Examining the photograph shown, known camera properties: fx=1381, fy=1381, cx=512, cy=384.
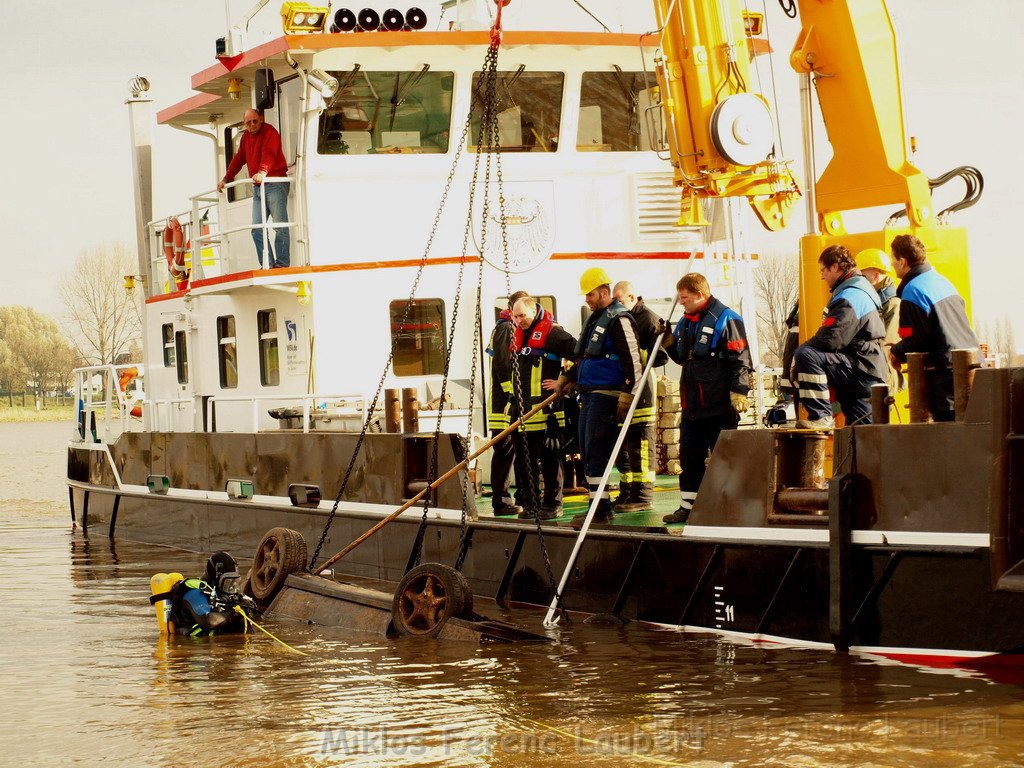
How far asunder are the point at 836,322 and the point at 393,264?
197 inches

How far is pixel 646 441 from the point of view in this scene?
888 centimetres

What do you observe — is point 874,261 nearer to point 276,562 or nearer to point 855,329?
point 855,329

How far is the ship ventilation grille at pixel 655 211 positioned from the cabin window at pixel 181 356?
4.91m

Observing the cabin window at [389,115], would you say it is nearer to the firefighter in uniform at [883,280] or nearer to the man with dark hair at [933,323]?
the firefighter in uniform at [883,280]

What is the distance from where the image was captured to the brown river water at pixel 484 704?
5.55 m

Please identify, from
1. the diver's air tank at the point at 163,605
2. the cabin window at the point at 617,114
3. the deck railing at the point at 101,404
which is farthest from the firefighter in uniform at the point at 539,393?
the deck railing at the point at 101,404

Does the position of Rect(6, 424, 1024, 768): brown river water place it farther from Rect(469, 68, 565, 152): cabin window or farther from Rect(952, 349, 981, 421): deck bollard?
Rect(469, 68, 565, 152): cabin window

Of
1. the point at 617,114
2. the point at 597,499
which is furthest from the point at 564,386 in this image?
the point at 617,114

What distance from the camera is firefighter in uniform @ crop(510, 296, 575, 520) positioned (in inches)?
366

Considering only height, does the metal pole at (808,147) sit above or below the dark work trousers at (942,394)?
above

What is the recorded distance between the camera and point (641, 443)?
29.1 feet

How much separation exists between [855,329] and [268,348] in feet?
20.5

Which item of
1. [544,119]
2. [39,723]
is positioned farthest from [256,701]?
[544,119]

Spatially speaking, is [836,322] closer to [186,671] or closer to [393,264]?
[186,671]
